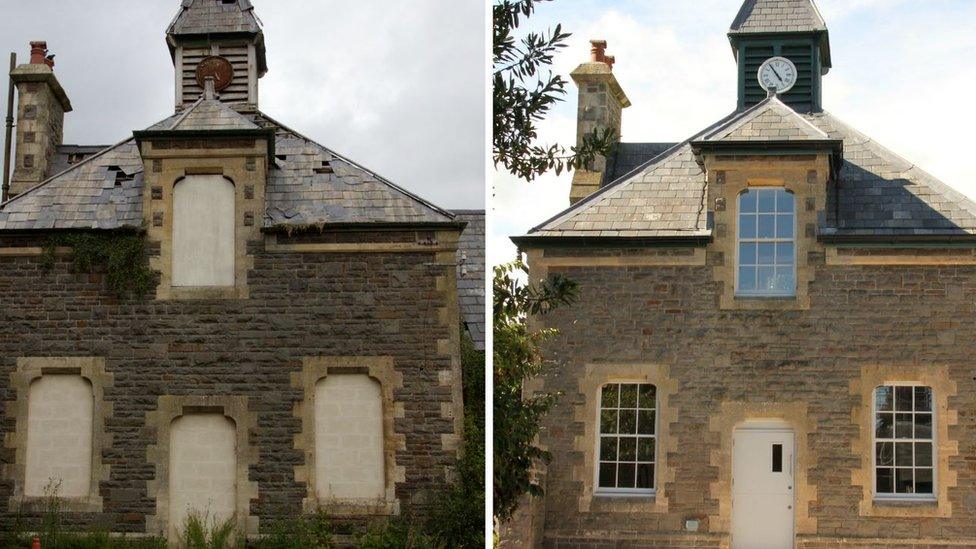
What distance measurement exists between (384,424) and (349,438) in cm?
34

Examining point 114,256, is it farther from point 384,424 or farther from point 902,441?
point 902,441

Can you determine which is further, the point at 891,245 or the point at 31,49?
→ the point at 31,49

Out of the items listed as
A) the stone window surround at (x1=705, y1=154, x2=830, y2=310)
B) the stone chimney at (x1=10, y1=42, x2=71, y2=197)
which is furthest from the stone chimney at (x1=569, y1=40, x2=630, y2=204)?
the stone chimney at (x1=10, y1=42, x2=71, y2=197)

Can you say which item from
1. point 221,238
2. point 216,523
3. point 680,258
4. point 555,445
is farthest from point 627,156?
point 216,523

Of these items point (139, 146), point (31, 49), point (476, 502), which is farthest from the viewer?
point (31, 49)

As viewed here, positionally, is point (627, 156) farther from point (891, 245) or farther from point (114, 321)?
point (114, 321)

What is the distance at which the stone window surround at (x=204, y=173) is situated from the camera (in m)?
12.4

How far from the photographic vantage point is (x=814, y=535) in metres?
12.7

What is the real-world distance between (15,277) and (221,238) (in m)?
1.95

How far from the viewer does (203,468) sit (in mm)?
12242

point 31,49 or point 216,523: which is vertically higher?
point 31,49

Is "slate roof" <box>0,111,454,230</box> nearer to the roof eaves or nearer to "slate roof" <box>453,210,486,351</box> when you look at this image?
the roof eaves

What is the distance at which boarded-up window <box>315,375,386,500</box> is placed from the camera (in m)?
12.1

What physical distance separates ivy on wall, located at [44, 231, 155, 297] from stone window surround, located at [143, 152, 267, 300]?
13 centimetres
